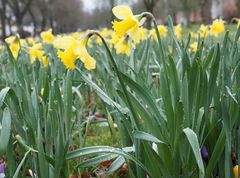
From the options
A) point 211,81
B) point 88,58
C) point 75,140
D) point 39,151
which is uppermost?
point 88,58

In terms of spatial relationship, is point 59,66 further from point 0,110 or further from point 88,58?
point 88,58

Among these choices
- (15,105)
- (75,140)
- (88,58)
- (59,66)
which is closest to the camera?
(88,58)

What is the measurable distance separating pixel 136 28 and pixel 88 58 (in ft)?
0.61

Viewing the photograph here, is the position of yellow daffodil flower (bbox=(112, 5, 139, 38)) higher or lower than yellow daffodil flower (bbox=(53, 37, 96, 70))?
higher

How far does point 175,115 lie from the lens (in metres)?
1.39

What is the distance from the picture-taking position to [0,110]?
182 cm

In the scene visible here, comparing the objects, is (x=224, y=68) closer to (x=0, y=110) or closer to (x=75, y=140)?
(x=0, y=110)

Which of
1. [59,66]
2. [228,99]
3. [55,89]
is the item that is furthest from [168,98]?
[59,66]

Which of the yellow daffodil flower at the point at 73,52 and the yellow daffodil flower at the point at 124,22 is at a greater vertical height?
the yellow daffodil flower at the point at 124,22

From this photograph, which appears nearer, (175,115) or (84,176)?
(175,115)

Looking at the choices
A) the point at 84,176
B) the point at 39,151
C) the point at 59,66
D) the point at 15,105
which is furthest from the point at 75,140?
the point at 39,151

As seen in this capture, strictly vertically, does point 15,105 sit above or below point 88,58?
below

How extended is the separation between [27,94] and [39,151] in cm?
36

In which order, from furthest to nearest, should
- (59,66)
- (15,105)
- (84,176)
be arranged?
(59,66)
(84,176)
(15,105)
